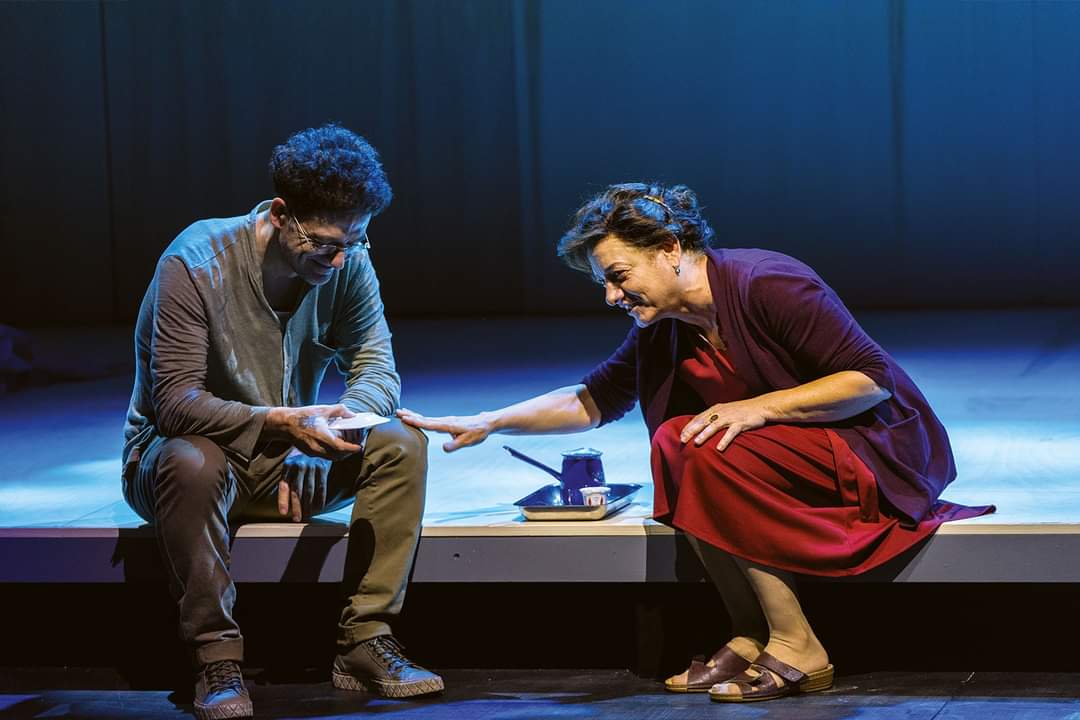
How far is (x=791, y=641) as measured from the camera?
2328mm

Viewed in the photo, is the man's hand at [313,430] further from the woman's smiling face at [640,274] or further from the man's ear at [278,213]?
the woman's smiling face at [640,274]

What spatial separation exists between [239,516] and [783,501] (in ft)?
3.21

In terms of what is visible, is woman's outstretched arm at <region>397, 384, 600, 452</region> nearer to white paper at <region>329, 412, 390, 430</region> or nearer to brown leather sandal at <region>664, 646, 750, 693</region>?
white paper at <region>329, 412, 390, 430</region>

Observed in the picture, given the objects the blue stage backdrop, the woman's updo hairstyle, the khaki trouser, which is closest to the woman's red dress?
the woman's updo hairstyle

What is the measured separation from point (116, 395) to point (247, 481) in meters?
2.42

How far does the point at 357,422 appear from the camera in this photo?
7.99 ft

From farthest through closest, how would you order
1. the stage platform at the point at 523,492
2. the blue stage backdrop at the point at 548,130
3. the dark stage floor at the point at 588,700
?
the blue stage backdrop at the point at 548,130 < the stage platform at the point at 523,492 < the dark stage floor at the point at 588,700

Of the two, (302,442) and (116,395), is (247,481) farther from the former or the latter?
(116,395)

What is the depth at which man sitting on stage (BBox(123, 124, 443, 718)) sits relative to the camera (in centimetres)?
235

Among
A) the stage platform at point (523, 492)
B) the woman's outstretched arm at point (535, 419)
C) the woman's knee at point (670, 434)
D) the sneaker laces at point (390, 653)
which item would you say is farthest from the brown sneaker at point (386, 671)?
the woman's knee at point (670, 434)

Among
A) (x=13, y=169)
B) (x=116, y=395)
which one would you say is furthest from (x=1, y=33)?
(x=116, y=395)

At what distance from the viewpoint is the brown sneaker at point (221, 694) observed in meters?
2.32

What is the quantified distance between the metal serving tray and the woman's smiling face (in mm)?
379

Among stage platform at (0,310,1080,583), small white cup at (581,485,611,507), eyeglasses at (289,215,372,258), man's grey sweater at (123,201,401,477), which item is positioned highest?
eyeglasses at (289,215,372,258)
